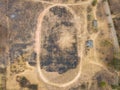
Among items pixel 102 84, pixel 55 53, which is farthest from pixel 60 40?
pixel 102 84

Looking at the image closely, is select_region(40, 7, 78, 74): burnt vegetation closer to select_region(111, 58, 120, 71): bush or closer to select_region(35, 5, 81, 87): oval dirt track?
select_region(35, 5, 81, 87): oval dirt track

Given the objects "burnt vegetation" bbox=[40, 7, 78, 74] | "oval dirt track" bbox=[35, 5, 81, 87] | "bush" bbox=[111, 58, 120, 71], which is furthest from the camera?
"bush" bbox=[111, 58, 120, 71]

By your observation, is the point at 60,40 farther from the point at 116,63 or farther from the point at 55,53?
the point at 116,63

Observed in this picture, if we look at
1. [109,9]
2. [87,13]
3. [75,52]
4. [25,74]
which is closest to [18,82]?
[25,74]

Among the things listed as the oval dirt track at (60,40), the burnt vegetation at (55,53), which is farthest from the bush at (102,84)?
the burnt vegetation at (55,53)

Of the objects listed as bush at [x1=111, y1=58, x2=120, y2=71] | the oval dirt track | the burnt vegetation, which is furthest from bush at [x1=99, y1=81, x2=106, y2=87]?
the burnt vegetation

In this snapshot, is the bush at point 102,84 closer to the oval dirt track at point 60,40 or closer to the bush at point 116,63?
the bush at point 116,63

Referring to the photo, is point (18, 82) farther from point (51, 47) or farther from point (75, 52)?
point (75, 52)

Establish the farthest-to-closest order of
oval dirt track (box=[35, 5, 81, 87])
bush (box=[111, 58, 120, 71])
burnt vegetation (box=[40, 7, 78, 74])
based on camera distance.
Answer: bush (box=[111, 58, 120, 71])
burnt vegetation (box=[40, 7, 78, 74])
oval dirt track (box=[35, 5, 81, 87])
